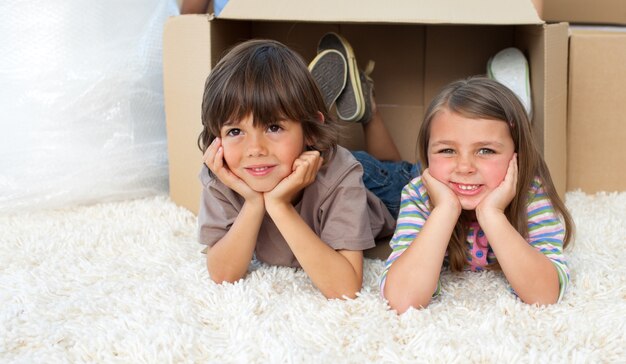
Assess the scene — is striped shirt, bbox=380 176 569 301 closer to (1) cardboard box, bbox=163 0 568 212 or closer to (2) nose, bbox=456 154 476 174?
(2) nose, bbox=456 154 476 174

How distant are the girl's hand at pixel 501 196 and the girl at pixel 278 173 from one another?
17cm

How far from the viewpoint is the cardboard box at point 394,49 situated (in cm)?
113

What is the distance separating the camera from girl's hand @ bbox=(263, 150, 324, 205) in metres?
0.93

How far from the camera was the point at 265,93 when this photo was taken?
929 millimetres

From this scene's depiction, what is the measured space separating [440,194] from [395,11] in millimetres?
348

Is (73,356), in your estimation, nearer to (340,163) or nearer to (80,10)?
(340,163)

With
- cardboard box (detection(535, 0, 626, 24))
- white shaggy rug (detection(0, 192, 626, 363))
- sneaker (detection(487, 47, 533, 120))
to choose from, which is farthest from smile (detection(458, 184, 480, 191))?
cardboard box (detection(535, 0, 626, 24))

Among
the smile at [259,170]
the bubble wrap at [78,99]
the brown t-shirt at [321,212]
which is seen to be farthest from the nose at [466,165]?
the bubble wrap at [78,99]

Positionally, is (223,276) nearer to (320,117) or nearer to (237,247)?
(237,247)

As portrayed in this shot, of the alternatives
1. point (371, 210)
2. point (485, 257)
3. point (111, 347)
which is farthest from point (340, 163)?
point (111, 347)

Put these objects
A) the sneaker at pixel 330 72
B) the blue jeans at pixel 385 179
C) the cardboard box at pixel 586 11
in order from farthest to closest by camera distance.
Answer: the cardboard box at pixel 586 11, the sneaker at pixel 330 72, the blue jeans at pixel 385 179

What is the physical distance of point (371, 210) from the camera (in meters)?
1.12

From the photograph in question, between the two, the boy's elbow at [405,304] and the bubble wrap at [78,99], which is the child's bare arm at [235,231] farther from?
the bubble wrap at [78,99]

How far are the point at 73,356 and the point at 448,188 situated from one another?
501mm
